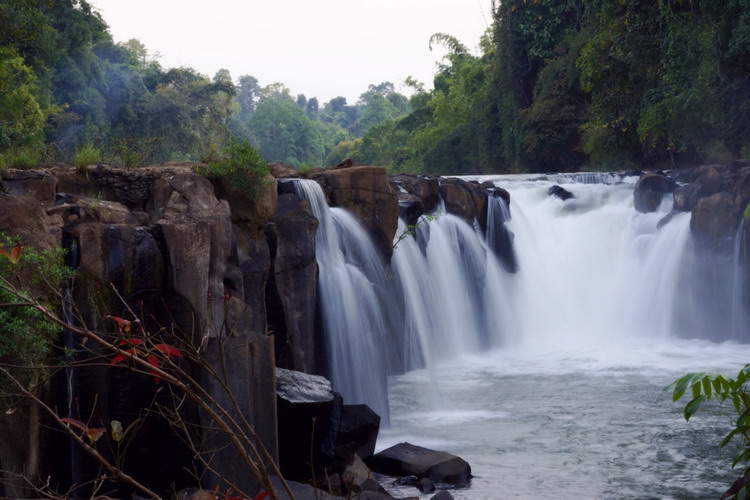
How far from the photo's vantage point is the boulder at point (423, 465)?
9.62m

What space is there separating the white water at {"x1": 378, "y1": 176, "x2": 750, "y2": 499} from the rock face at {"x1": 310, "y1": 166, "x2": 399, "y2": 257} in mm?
1749

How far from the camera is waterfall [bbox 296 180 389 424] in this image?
1291cm

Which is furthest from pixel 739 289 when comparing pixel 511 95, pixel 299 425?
pixel 511 95

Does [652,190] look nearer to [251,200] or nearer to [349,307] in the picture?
[349,307]

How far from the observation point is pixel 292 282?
12.3m

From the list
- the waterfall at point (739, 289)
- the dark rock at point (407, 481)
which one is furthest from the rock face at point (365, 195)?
the waterfall at point (739, 289)

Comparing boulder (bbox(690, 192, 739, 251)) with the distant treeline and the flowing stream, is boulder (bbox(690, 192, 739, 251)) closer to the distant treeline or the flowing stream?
the flowing stream

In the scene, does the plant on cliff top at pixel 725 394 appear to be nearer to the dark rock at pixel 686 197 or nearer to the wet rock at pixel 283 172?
the wet rock at pixel 283 172

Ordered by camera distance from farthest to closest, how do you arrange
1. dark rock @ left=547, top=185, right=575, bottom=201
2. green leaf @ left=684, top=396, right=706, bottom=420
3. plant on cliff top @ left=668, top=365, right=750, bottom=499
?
dark rock @ left=547, top=185, right=575, bottom=201, green leaf @ left=684, top=396, right=706, bottom=420, plant on cliff top @ left=668, top=365, right=750, bottom=499

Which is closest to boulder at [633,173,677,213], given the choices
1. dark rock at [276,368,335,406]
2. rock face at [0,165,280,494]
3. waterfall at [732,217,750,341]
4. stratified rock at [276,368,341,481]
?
waterfall at [732,217,750,341]

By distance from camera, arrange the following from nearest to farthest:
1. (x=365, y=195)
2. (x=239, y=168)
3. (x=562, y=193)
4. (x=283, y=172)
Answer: (x=239, y=168), (x=283, y=172), (x=365, y=195), (x=562, y=193)

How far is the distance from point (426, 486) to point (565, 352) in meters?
9.34

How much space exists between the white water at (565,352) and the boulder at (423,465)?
0.23 metres

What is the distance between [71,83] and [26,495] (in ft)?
104
